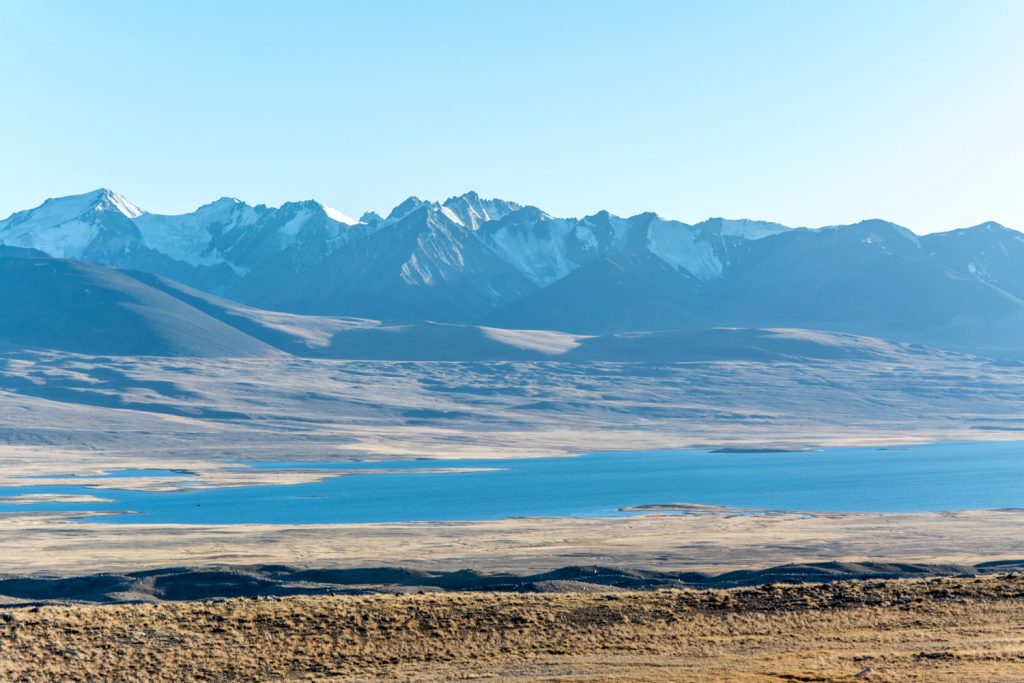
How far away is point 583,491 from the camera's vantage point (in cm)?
14088

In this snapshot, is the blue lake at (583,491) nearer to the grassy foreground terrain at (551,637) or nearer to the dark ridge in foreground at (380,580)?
the dark ridge in foreground at (380,580)

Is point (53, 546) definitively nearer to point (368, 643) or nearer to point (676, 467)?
point (368, 643)

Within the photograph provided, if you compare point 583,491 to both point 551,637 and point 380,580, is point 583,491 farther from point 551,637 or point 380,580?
point 551,637

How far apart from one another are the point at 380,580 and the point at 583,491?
7031 cm

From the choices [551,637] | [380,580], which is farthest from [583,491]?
[551,637]

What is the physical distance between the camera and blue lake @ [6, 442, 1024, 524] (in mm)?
120688

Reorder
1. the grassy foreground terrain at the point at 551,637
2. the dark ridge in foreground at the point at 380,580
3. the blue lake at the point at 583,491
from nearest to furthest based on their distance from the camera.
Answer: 1. the grassy foreground terrain at the point at 551,637
2. the dark ridge in foreground at the point at 380,580
3. the blue lake at the point at 583,491

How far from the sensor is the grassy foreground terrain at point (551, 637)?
36438mm

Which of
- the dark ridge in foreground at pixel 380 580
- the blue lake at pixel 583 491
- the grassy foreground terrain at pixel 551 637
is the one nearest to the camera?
the grassy foreground terrain at pixel 551 637

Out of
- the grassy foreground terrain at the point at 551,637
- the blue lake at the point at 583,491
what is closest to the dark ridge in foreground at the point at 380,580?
the grassy foreground terrain at the point at 551,637

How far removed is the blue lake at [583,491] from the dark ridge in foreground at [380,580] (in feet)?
134

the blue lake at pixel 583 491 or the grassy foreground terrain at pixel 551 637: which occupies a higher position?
the grassy foreground terrain at pixel 551 637

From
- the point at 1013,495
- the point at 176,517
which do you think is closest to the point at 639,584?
the point at 176,517

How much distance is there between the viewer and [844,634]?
134 ft
